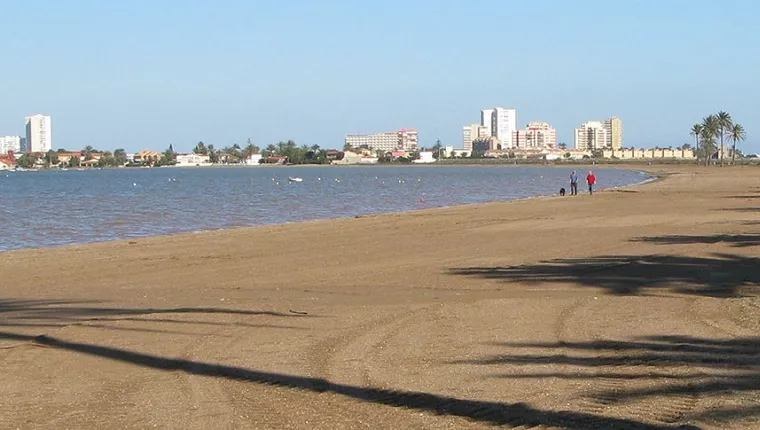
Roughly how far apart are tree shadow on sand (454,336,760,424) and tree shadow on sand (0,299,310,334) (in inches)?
128

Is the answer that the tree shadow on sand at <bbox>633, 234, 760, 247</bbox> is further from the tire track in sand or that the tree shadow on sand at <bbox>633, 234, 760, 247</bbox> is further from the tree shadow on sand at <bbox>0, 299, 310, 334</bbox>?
the tire track in sand

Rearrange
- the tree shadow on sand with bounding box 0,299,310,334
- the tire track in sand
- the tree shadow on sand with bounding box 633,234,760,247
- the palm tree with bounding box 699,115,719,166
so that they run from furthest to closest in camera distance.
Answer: the palm tree with bounding box 699,115,719,166
the tree shadow on sand with bounding box 633,234,760,247
the tree shadow on sand with bounding box 0,299,310,334
the tire track in sand

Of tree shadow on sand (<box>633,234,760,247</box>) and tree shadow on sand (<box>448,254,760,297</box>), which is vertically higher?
tree shadow on sand (<box>633,234,760,247</box>)

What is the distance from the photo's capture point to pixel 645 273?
52.2ft

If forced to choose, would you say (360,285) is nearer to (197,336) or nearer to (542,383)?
(197,336)

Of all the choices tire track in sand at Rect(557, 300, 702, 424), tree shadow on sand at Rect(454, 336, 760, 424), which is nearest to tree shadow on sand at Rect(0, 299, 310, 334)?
tree shadow on sand at Rect(454, 336, 760, 424)

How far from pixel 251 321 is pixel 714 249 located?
10708 millimetres

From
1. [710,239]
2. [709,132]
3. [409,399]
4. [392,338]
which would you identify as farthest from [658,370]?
[709,132]

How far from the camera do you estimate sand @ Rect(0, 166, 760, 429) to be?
7.43 m

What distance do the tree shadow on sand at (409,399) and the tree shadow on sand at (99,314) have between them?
180 cm

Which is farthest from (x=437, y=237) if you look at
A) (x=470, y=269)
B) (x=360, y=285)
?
(x=360, y=285)

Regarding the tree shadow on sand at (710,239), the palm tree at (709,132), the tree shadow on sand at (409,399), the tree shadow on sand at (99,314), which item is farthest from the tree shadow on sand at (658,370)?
the palm tree at (709,132)

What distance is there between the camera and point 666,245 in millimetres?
20750

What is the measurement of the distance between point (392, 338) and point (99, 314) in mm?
4392
